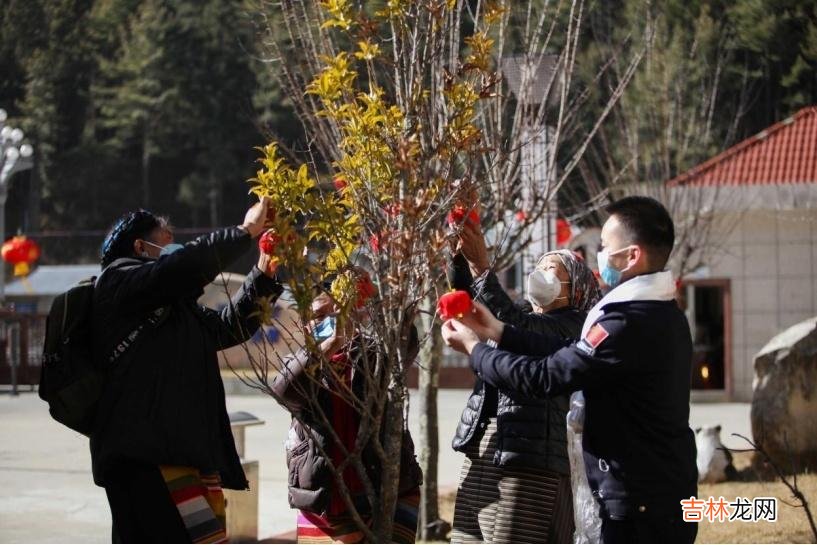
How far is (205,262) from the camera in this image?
3.78m

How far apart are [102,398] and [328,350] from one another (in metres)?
0.87

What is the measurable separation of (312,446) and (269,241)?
1.16 m

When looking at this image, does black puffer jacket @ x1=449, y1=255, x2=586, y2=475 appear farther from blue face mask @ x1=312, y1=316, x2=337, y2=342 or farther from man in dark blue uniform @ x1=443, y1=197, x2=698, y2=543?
man in dark blue uniform @ x1=443, y1=197, x2=698, y2=543

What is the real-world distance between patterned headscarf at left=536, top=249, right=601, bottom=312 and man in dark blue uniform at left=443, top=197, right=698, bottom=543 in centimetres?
108

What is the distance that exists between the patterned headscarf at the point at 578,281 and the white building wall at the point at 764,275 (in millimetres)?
13550

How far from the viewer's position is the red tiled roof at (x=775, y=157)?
16.0 meters

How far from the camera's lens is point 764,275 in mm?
18797

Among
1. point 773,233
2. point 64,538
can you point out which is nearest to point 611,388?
point 64,538

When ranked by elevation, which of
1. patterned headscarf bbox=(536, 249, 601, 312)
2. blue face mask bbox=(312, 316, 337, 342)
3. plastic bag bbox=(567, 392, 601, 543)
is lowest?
plastic bag bbox=(567, 392, 601, 543)


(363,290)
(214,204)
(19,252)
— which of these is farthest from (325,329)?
(214,204)

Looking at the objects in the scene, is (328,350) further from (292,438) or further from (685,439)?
(685,439)

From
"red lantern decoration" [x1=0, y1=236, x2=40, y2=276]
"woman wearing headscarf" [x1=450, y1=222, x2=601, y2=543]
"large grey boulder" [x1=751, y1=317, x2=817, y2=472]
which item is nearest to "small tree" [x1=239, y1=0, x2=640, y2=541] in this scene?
"woman wearing headscarf" [x1=450, y1=222, x2=601, y2=543]

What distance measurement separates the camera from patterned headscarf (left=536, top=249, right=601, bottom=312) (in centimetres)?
464

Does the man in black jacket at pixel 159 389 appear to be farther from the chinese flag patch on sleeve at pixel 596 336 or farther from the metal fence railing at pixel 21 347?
the metal fence railing at pixel 21 347
